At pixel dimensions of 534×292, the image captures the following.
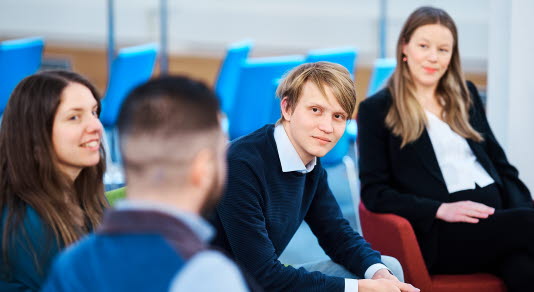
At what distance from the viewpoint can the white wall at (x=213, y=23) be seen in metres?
7.86

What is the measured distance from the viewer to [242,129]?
4672mm

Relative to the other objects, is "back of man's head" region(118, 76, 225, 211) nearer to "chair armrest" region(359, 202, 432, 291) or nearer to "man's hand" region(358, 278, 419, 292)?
"man's hand" region(358, 278, 419, 292)

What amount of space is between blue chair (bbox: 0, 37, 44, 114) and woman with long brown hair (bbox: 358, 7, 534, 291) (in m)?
2.93

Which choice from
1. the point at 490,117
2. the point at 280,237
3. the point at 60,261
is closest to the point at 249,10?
the point at 490,117

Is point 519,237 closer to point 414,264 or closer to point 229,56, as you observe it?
point 414,264

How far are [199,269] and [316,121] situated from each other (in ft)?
3.70

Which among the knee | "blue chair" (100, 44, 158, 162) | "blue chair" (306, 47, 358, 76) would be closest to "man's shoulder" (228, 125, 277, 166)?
the knee

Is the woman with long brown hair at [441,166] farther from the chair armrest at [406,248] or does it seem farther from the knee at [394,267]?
the knee at [394,267]

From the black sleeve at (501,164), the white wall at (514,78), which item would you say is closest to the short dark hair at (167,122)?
the black sleeve at (501,164)

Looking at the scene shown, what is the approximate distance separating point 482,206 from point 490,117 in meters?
0.95

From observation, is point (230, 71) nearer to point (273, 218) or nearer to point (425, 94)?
point (425, 94)

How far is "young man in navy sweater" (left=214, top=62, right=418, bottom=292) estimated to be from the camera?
209cm

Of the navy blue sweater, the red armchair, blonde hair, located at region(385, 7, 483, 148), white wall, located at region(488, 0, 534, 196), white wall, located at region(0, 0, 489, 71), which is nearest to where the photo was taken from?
the navy blue sweater

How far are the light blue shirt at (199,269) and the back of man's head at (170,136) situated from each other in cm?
4
